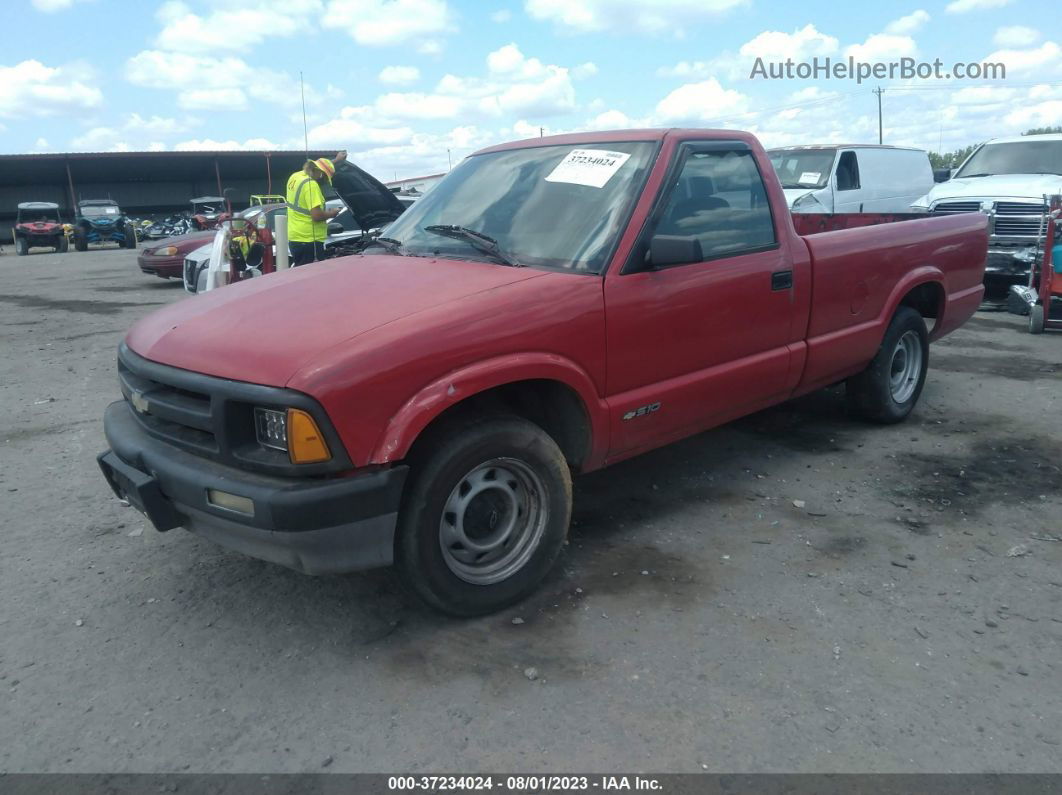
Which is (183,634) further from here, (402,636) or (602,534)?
(602,534)

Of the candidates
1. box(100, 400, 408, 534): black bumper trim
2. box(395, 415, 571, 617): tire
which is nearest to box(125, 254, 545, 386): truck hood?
box(100, 400, 408, 534): black bumper trim

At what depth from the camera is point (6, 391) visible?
6.90 m

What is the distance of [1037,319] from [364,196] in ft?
23.2

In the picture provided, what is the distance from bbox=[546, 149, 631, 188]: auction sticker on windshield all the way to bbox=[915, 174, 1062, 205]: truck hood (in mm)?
8783

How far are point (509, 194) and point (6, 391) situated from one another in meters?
5.26

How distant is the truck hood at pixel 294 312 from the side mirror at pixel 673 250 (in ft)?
1.85

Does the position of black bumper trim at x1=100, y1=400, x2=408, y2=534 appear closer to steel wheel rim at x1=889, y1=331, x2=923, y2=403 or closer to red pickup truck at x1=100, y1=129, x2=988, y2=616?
red pickup truck at x1=100, y1=129, x2=988, y2=616

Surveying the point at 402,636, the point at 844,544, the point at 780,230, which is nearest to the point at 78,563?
the point at 402,636

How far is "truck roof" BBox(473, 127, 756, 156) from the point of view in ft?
13.0

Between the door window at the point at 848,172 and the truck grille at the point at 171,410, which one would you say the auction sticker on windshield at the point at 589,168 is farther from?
the door window at the point at 848,172

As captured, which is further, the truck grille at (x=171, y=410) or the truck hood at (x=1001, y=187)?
the truck hood at (x=1001, y=187)

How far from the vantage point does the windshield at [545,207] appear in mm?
3572

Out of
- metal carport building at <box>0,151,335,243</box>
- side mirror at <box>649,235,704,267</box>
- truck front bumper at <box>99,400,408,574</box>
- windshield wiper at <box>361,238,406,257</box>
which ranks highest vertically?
metal carport building at <box>0,151,335,243</box>

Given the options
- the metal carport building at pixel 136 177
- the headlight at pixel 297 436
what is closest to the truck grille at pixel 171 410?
the headlight at pixel 297 436
